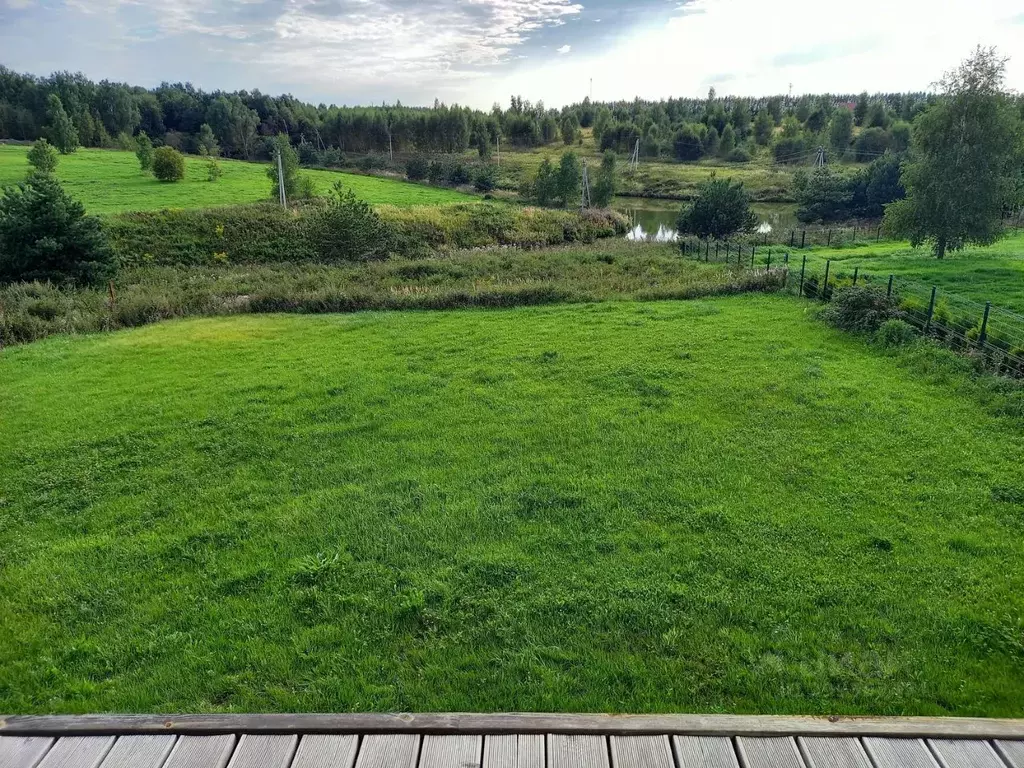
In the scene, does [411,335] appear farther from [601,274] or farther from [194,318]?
[601,274]

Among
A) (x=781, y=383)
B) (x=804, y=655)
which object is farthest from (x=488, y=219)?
(x=804, y=655)

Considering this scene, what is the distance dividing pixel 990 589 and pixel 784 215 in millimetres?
57982

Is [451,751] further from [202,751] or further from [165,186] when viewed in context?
[165,186]

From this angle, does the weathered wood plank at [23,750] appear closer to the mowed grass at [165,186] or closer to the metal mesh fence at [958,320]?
the metal mesh fence at [958,320]

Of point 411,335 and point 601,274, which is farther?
point 601,274

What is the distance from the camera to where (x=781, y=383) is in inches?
420

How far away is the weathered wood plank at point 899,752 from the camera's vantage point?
2812 millimetres

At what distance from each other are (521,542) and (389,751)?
337 centimetres

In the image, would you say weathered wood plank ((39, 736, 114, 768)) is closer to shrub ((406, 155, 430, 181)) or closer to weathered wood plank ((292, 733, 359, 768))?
weathered wood plank ((292, 733, 359, 768))

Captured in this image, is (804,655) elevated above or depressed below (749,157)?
below

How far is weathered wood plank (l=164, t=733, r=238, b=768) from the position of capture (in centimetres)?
285

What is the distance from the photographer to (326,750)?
115 inches

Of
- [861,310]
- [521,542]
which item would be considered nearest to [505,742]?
[521,542]

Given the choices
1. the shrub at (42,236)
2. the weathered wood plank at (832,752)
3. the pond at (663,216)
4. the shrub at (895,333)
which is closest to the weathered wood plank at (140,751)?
the weathered wood plank at (832,752)
